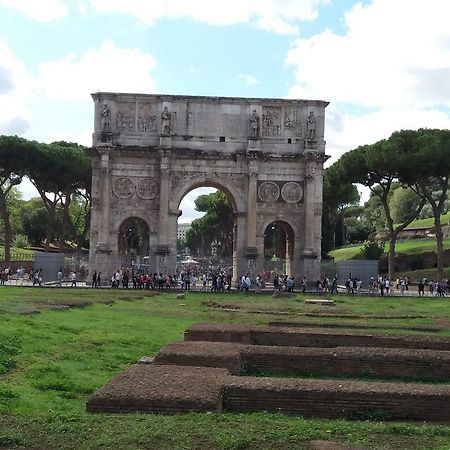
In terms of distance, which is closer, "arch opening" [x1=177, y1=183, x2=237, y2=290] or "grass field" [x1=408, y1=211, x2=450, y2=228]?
"arch opening" [x1=177, y1=183, x2=237, y2=290]

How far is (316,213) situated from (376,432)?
32293mm

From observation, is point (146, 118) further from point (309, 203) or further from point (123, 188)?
point (309, 203)

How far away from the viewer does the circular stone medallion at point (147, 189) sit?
38.3m

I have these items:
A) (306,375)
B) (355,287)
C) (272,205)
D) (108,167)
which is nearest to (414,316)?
(306,375)

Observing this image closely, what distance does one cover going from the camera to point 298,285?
124 ft

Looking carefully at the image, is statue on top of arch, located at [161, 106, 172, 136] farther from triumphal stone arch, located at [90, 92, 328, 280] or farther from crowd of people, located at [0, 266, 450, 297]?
crowd of people, located at [0, 266, 450, 297]

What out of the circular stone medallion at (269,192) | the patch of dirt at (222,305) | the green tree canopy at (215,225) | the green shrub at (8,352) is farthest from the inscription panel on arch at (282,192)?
the green shrub at (8,352)

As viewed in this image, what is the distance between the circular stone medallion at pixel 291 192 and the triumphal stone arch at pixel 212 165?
0.18 feet

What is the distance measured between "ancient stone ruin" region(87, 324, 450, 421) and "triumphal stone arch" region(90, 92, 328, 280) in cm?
2709

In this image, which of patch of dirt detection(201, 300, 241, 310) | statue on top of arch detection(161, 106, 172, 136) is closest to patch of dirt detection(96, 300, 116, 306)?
patch of dirt detection(201, 300, 241, 310)

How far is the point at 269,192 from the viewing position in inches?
1512

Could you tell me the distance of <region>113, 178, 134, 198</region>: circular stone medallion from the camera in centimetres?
3825

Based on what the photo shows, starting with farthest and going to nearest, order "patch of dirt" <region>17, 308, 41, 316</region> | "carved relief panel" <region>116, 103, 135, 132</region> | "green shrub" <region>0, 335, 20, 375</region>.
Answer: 1. "carved relief panel" <region>116, 103, 135, 132</region>
2. "patch of dirt" <region>17, 308, 41, 316</region>
3. "green shrub" <region>0, 335, 20, 375</region>

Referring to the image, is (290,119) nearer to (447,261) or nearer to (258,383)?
(447,261)
